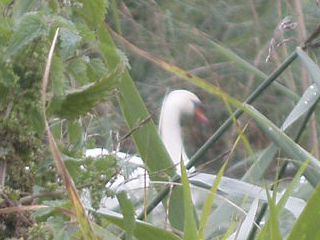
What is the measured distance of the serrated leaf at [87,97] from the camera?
1.08 m

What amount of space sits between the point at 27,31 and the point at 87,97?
110 millimetres

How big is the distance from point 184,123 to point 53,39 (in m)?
3.30

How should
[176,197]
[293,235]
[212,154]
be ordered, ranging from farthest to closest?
[212,154] < [176,197] < [293,235]

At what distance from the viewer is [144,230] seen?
3.96 ft

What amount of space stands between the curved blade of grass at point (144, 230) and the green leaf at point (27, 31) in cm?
25

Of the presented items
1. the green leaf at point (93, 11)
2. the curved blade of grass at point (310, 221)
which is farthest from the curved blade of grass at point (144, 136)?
the curved blade of grass at point (310, 221)

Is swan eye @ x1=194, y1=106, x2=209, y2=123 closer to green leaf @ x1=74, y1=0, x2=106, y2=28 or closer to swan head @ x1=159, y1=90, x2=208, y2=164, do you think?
swan head @ x1=159, y1=90, x2=208, y2=164

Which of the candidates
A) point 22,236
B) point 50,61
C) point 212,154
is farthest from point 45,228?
point 212,154

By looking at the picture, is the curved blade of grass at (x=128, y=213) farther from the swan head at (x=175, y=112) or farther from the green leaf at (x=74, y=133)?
the swan head at (x=175, y=112)

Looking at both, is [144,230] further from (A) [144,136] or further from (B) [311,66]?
(B) [311,66]

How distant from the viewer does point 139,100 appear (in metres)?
1.50

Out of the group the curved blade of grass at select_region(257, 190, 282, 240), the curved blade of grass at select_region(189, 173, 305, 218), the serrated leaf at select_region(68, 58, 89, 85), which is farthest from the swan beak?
the curved blade of grass at select_region(257, 190, 282, 240)

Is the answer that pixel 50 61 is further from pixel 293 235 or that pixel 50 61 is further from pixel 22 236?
pixel 293 235

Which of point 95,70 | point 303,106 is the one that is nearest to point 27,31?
point 95,70
